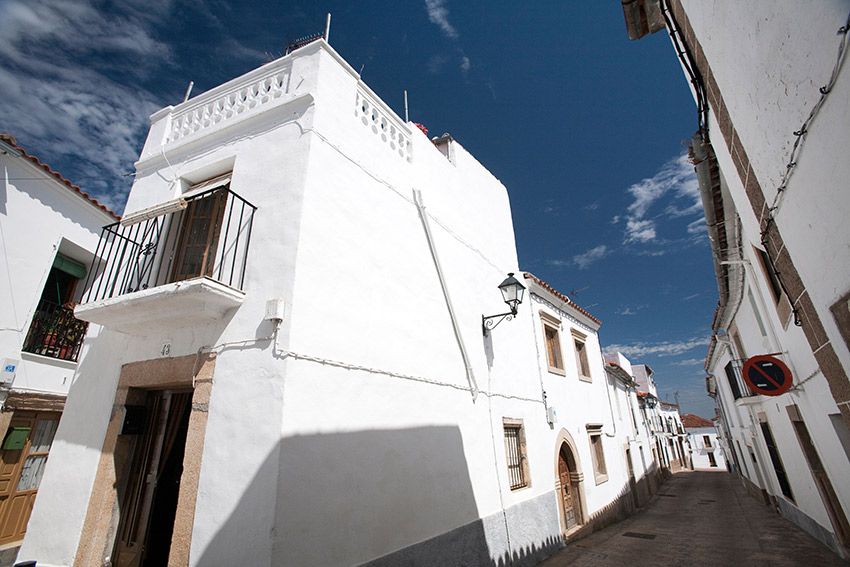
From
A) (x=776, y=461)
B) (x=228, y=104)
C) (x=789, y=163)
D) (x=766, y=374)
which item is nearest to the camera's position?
(x=789, y=163)

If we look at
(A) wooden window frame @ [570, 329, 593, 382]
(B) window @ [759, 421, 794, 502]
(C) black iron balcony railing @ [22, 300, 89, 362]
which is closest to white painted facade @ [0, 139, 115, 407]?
(C) black iron balcony railing @ [22, 300, 89, 362]

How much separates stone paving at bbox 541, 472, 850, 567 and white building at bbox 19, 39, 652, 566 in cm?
146

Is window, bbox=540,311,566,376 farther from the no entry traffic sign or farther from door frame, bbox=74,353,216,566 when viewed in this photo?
door frame, bbox=74,353,216,566

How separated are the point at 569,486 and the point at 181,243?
9.33m

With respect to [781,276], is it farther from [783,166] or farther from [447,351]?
[447,351]

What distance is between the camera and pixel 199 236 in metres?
4.98

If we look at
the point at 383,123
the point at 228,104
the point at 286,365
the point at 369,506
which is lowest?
the point at 369,506

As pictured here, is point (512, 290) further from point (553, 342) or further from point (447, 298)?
point (553, 342)

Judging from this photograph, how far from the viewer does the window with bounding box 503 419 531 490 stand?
21.9 feet

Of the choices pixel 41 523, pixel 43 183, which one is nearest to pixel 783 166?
pixel 41 523

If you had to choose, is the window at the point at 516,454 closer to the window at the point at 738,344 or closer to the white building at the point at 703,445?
the window at the point at 738,344

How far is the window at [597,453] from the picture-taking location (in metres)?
10.2

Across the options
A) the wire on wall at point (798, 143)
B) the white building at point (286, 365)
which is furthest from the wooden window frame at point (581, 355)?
the wire on wall at point (798, 143)

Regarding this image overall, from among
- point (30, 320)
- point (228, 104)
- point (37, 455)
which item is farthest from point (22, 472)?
point (228, 104)
